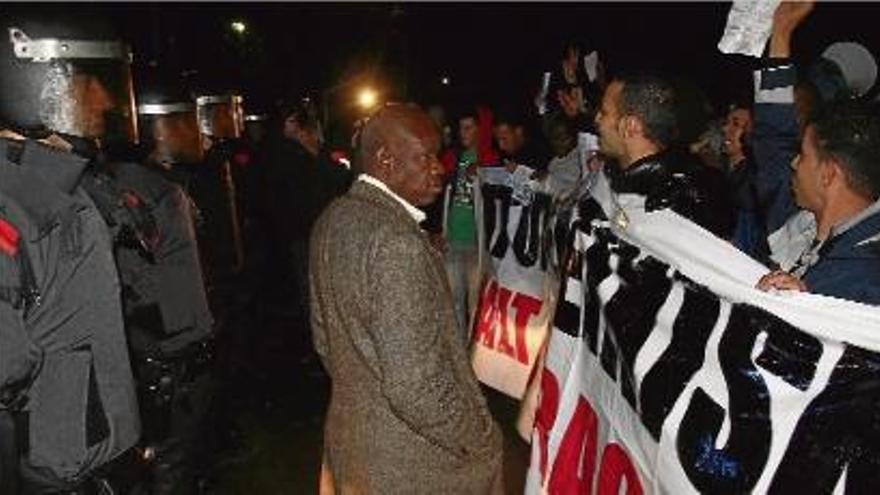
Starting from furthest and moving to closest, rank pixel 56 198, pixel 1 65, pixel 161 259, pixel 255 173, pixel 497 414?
pixel 255 173 → pixel 497 414 → pixel 161 259 → pixel 1 65 → pixel 56 198

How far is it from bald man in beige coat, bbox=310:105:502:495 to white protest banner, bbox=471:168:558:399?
283cm

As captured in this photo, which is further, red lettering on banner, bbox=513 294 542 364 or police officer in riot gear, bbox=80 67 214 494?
red lettering on banner, bbox=513 294 542 364

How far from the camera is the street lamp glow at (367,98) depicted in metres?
21.8

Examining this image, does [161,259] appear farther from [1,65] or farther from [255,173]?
[255,173]

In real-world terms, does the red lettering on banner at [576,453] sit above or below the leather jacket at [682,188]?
below

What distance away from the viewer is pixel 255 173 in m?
9.76

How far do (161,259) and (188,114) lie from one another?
1566 millimetres

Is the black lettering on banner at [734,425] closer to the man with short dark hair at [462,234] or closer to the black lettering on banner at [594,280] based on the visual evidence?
the black lettering on banner at [594,280]

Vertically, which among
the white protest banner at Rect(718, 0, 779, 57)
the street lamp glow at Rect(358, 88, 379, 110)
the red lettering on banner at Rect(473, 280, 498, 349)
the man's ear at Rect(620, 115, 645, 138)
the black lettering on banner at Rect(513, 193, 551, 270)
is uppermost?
the white protest banner at Rect(718, 0, 779, 57)

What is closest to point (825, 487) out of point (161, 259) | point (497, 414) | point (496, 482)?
point (496, 482)

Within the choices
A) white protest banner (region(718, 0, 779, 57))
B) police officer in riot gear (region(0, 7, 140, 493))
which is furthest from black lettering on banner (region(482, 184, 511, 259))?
police officer in riot gear (region(0, 7, 140, 493))

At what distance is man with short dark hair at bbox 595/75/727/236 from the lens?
3547 millimetres

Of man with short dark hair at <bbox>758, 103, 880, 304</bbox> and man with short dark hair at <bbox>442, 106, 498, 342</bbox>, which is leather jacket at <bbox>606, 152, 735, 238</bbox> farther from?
man with short dark hair at <bbox>442, 106, 498, 342</bbox>

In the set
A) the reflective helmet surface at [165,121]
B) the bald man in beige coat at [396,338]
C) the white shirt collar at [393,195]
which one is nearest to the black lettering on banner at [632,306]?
the bald man in beige coat at [396,338]
